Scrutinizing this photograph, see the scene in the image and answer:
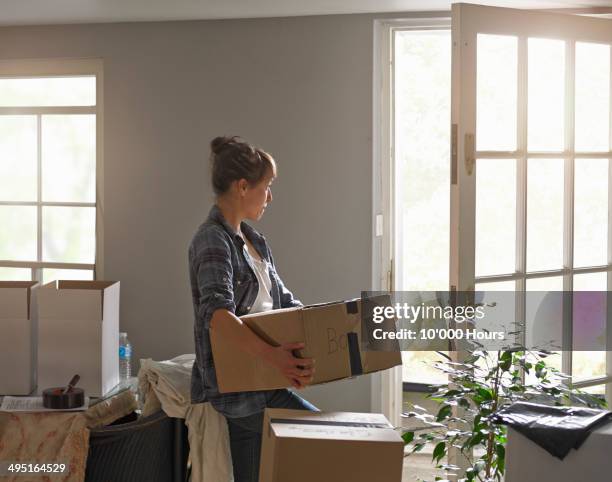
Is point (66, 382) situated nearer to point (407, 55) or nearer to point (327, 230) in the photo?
point (327, 230)

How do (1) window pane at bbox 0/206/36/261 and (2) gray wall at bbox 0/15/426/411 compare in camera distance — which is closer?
(2) gray wall at bbox 0/15/426/411

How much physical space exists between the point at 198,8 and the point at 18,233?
149cm

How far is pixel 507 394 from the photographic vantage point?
251 cm

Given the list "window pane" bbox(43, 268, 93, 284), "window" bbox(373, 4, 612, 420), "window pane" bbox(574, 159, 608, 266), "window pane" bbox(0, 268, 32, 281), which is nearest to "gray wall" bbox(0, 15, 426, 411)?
"window pane" bbox(43, 268, 93, 284)

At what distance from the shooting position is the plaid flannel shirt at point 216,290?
2166 millimetres

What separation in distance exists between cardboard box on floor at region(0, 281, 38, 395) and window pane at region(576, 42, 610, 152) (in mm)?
2058

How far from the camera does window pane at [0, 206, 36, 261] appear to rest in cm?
404

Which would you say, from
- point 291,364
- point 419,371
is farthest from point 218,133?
point 419,371

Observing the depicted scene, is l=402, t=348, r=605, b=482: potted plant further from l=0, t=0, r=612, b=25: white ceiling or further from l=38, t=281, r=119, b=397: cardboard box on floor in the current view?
l=0, t=0, r=612, b=25: white ceiling

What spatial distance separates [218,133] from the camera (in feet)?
12.5

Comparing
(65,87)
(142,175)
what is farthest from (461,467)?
(65,87)

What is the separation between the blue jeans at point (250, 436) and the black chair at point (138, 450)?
291 millimetres

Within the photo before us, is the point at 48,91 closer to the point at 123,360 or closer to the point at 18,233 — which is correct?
the point at 18,233

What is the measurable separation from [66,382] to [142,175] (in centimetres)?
140
